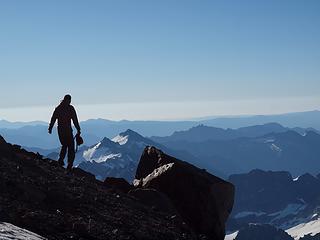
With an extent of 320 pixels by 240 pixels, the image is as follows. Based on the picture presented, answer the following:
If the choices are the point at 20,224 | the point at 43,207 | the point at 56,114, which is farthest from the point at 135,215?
the point at 56,114

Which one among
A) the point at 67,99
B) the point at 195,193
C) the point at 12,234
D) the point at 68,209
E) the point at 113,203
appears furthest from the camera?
the point at 67,99

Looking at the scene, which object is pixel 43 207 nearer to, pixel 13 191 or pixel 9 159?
pixel 13 191

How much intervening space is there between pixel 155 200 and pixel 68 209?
20.3 ft

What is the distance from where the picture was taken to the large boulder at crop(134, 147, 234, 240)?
2089cm

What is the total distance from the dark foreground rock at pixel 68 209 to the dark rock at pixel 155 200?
59 centimetres

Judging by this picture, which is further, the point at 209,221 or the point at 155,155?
the point at 155,155

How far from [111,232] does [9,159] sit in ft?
22.2

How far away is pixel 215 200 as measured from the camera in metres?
21.7

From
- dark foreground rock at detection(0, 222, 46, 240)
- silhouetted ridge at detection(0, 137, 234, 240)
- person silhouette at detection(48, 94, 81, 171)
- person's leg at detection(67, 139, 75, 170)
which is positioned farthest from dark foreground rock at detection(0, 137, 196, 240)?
person silhouette at detection(48, 94, 81, 171)

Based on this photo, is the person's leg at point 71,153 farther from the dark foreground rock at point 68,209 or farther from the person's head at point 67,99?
the dark foreground rock at point 68,209

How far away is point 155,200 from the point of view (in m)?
19.4

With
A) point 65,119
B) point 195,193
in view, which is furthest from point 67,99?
point 195,193

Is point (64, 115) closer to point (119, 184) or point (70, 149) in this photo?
point (70, 149)

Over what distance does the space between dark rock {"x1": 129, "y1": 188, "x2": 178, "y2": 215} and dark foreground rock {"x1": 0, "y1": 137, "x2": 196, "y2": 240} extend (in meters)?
0.59
